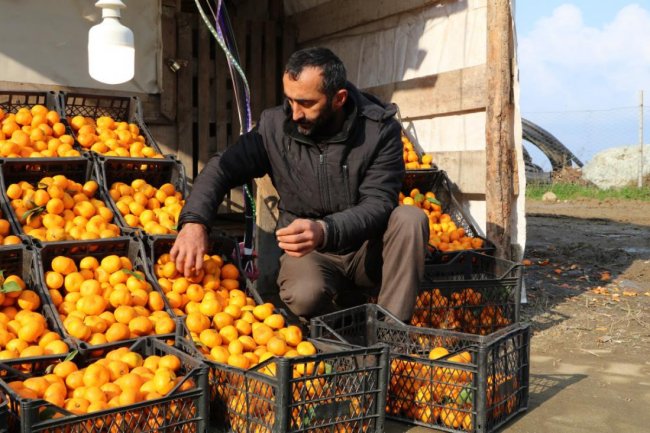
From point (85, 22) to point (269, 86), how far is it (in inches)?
88.2

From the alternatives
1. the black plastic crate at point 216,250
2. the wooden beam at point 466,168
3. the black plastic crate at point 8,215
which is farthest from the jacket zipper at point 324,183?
the wooden beam at point 466,168

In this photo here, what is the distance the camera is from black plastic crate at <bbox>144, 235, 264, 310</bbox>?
13.0 ft

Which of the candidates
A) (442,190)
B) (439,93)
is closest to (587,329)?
(442,190)

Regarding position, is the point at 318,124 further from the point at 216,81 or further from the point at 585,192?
the point at 585,192

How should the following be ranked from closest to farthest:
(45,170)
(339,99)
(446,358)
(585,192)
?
(446,358)
(339,99)
(45,170)
(585,192)

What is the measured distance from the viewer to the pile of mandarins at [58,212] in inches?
157

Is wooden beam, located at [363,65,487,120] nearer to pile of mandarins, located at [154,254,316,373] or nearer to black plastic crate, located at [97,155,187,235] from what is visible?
black plastic crate, located at [97,155,187,235]

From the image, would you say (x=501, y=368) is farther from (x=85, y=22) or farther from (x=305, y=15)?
(x=305, y=15)

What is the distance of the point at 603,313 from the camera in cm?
623

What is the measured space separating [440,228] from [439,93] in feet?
4.31

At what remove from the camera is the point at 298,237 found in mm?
3539

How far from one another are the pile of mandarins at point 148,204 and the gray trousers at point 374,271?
0.70 metres

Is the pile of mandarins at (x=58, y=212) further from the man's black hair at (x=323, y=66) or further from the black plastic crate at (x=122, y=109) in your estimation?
the man's black hair at (x=323, y=66)

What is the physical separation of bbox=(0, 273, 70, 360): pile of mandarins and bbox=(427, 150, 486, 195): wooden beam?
12.2 ft
